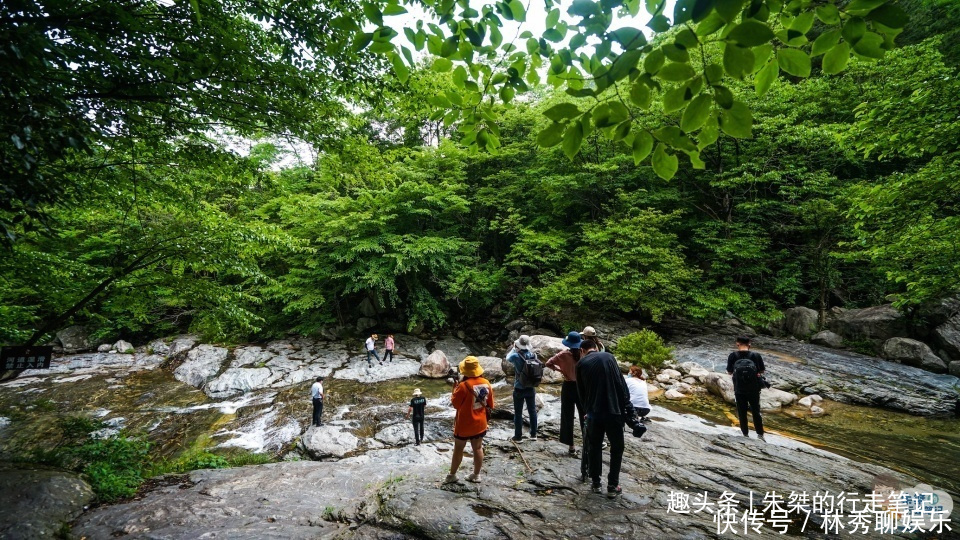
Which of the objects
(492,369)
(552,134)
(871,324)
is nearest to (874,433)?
(871,324)

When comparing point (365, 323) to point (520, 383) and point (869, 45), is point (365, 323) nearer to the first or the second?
point (520, 383)

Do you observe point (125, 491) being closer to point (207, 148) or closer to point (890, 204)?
point (207, 148)

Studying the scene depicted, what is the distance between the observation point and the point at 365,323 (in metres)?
17.9

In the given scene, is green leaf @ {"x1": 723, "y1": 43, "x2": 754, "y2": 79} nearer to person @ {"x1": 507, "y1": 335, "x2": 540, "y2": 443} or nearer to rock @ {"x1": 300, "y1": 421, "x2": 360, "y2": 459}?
person @ {"x1": 507, "y1": 335, "x2": 540, "y2": 443}

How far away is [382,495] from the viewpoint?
12.8 ft

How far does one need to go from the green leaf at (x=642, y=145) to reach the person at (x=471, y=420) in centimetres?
319

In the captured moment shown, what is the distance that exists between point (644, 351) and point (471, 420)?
31.5ft

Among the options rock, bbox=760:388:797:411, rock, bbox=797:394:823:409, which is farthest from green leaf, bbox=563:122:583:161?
rock, bbox=797:394:823:409

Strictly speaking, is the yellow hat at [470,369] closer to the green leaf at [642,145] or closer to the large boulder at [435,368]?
the green leaf at [642,145]

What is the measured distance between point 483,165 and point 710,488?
1842 centimetres

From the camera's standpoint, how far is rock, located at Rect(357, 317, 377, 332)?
697 inches

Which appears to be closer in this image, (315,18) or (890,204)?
(315,18)

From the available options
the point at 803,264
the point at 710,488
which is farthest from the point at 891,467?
the point at 803,264

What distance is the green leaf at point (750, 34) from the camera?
39.0 inches
